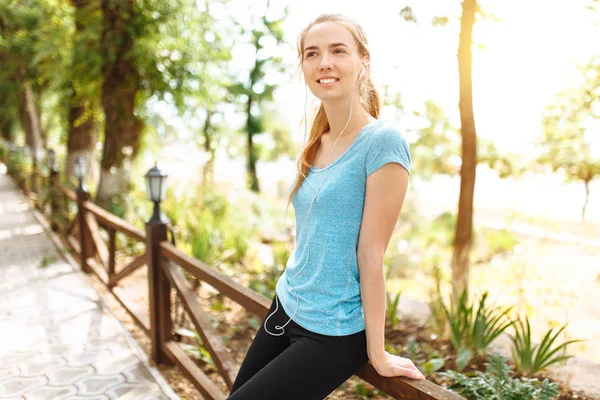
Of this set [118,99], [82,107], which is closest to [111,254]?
[118,99]

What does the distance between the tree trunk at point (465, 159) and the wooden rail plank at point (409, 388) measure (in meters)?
2.41

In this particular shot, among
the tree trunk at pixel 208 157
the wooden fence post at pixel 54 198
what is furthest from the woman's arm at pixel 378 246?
the tree trunk at pixel 208 157

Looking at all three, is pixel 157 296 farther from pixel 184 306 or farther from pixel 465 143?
pixel 465 143

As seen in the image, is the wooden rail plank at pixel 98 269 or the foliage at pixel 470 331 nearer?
the foliage at pixel 470 331

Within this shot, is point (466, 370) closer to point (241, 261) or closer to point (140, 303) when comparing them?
point (140, 303)

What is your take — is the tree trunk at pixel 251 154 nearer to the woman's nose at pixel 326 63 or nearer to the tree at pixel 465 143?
the tree at pixel 465 143

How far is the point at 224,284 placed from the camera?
2738 millimetres

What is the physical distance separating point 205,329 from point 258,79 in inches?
627

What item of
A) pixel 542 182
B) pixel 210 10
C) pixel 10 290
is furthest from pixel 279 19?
pixel 10 290

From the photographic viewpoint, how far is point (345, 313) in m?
1.49

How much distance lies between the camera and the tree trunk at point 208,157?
14297 millimetres

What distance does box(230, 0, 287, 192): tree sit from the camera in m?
17.5

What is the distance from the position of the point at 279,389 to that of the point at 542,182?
11.2 metres

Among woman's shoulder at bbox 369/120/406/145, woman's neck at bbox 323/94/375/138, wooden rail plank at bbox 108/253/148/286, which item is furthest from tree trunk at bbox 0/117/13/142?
woman's shoulder at bbox 369/120/406/145
